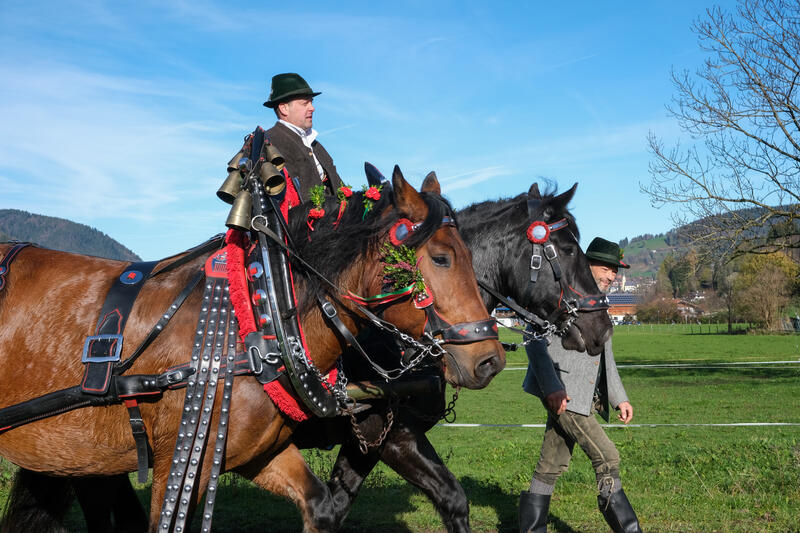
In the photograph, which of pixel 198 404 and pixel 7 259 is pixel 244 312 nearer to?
pixel 198 404

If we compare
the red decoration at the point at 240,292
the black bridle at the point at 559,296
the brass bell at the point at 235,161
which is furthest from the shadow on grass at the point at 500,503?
the brass bell at the point at 235,161

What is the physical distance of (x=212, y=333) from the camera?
3.19 metres

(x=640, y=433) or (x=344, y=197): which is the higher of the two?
(x=344, y=197)

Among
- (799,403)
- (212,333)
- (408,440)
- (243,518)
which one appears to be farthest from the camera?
(799,403)

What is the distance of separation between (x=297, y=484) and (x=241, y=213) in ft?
4.88

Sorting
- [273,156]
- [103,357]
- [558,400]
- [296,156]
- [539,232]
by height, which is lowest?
[558,400]

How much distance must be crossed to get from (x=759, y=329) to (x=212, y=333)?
195 ft

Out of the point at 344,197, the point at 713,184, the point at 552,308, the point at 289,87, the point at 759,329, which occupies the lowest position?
the point at 759,329

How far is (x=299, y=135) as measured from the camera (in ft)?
14.9

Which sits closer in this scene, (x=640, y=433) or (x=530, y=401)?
(x=640, y=433)

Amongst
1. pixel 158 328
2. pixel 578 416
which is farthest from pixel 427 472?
pixel 158 328

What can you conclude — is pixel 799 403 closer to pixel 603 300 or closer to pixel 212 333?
pixel 603 300

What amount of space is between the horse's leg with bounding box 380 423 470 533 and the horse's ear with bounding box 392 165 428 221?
5.68ft

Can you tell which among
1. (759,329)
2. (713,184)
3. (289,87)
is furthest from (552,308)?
(759,329)
